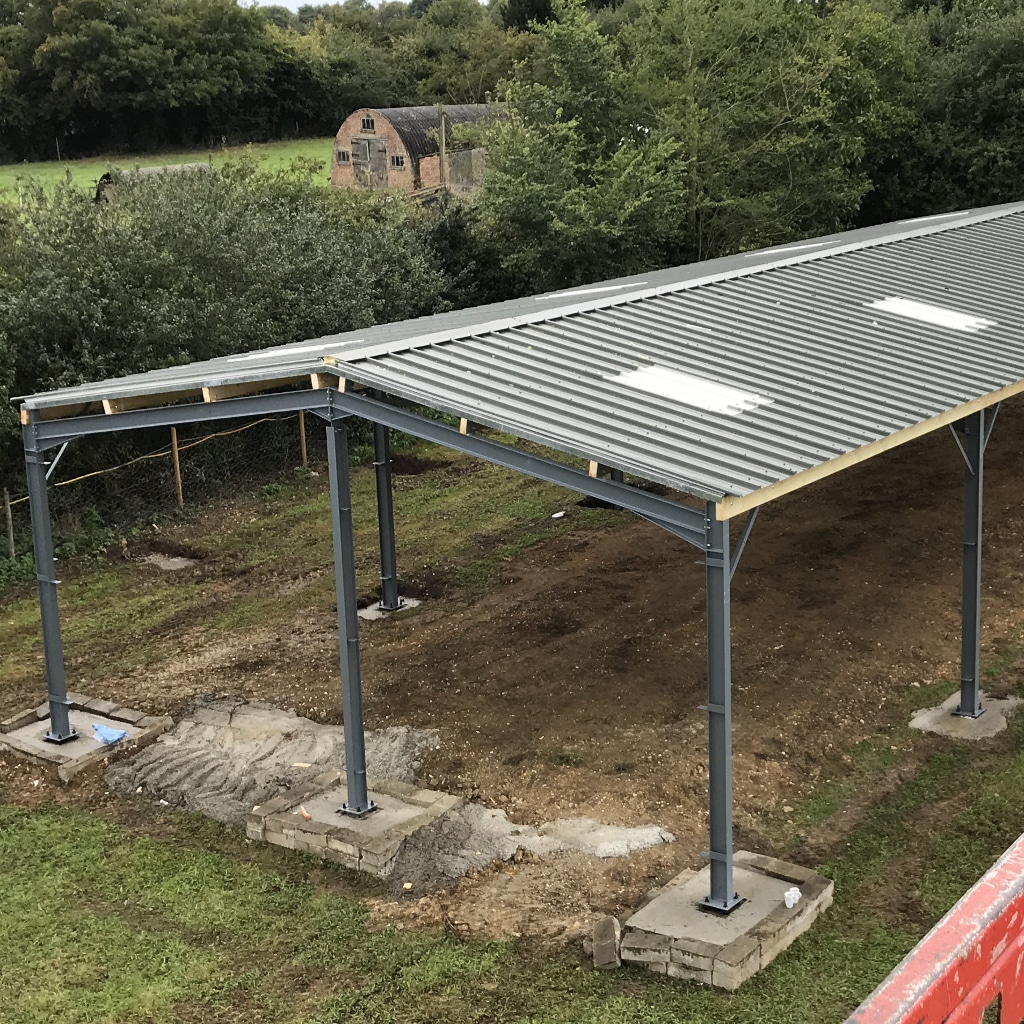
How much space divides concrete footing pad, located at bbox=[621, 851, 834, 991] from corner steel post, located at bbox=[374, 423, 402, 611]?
6321 millimetres

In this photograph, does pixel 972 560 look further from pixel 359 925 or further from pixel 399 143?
pixel 399 143

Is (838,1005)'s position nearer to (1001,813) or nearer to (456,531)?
(1001,813)

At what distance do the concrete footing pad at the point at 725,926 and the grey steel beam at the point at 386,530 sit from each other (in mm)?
6324

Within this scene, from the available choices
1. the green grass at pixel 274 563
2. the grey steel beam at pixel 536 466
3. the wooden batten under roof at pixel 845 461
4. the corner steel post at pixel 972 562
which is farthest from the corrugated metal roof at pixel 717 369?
the green grass at pixel 274 563

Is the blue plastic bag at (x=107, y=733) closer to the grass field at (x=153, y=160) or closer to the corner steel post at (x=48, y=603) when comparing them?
the corner steel post at (x=48, y=603)

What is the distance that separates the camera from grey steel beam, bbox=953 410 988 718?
10.2m

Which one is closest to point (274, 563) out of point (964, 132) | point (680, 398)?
point (680, 398)

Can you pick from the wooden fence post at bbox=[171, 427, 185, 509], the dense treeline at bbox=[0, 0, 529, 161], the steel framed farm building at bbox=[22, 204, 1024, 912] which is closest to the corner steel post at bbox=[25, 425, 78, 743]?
the steel framed farm building at bbox=[22, 204, 1024, 912]

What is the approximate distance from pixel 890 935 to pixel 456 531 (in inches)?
394

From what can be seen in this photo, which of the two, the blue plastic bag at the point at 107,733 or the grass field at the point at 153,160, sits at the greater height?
the grass field at the point at 153,160

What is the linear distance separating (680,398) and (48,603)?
589 centimetres

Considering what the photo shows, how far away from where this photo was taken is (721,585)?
734cm

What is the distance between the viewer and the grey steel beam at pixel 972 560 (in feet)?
33.6

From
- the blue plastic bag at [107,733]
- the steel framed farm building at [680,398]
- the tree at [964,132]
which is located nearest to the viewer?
the steel framed farm building at [680,398]
